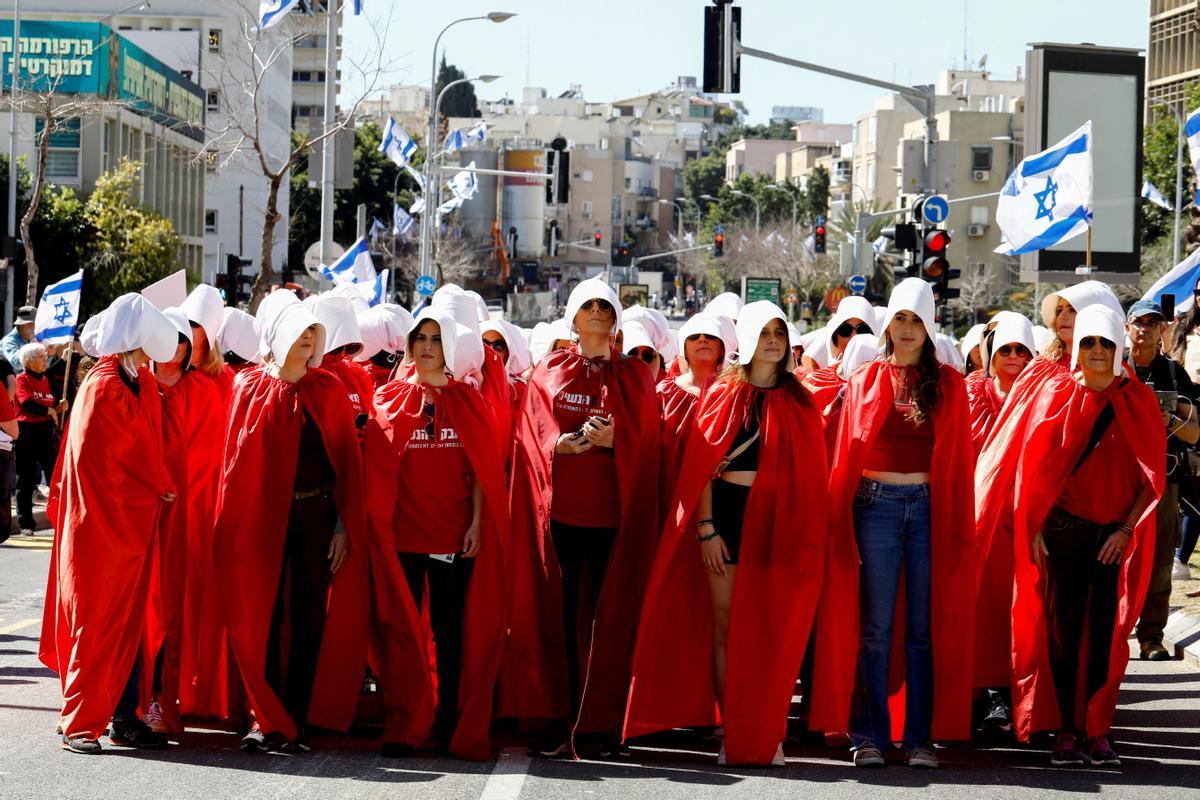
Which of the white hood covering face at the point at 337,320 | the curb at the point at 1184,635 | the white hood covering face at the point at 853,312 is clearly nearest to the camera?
the white hood covering face at the point at 337,320

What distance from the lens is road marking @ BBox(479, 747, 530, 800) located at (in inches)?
285

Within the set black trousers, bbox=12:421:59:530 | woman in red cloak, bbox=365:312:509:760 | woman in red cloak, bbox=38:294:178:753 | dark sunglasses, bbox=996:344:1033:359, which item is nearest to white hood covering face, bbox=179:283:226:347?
woman in red cloak, bbox=38:294:178:753

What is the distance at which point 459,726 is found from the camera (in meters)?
8.00

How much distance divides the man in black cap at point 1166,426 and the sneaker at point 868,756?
2.56 metres

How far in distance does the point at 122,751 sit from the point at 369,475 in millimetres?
1629

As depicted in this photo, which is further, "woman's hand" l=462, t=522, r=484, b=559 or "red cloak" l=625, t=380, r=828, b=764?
"woman's hand" l=462, t=522, r=484, b=559

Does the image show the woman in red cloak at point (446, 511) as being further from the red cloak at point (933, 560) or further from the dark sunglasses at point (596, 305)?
the red cloak at point (933, 560)

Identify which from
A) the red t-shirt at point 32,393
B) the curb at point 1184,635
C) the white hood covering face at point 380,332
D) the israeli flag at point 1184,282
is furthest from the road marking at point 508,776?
the red t-shirt at point 32,393

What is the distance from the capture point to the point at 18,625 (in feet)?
37.8

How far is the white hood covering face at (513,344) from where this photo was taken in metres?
11.5

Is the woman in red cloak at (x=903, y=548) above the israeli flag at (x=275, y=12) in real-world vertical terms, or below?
below

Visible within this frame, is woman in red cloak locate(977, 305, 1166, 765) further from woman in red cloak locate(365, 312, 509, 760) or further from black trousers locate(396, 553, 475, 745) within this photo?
black trousers locate(396, 553, 475, 745)

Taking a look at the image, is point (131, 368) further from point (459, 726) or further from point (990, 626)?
point (990, 626)

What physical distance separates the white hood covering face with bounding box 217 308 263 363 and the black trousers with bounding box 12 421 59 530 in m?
6.43
